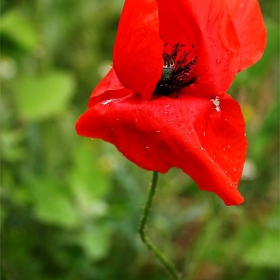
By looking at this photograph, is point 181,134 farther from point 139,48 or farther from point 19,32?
point 19,32

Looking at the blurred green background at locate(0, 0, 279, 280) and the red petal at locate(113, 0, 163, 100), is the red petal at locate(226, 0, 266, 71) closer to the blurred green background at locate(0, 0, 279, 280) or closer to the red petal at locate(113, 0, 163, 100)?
the red petal at locate(113, 0, 163, 100)

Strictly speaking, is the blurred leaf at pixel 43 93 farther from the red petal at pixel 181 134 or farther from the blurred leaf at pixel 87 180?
the red petal at pixel 181 134

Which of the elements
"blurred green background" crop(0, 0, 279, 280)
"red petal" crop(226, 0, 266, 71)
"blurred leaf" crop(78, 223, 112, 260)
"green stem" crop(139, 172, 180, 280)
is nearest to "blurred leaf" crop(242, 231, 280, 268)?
"blurred green background" crop(0, 0, 279, 280)

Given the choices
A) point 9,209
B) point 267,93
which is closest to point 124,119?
point 9,209

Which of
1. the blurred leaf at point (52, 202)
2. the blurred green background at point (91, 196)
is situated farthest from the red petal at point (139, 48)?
the blurred leaf at point (52, 202)

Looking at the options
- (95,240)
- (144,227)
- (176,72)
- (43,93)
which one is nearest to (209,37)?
(176,72)
